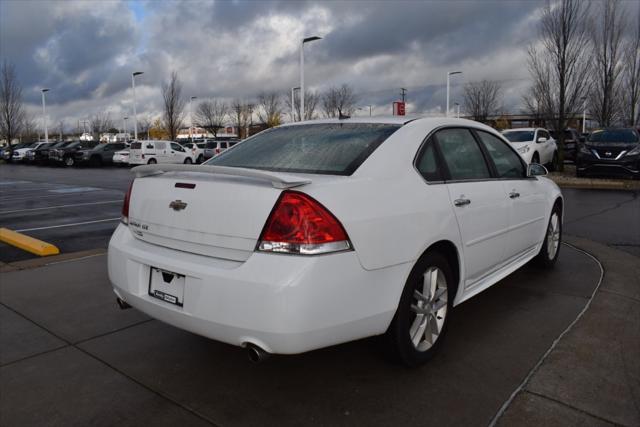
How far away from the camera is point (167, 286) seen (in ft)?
9.25

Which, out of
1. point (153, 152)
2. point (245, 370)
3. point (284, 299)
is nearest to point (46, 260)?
point (245, 370)

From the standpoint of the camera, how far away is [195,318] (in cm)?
264

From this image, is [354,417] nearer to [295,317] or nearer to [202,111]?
[295,317]

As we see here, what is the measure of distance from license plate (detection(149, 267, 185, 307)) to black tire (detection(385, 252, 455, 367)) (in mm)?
1179

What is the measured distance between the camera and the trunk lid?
2559 mm

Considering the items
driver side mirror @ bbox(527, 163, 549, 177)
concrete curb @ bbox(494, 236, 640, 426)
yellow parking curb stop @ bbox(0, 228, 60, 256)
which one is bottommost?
concrete curb @ bbox(494, 236, 640, 426)

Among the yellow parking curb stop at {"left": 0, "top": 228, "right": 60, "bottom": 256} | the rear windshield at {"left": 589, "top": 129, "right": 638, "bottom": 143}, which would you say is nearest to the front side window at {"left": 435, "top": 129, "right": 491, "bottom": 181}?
the yellow parking curb stop at {"left": 0, "top": 228, "right": 60, "bottom": 256}

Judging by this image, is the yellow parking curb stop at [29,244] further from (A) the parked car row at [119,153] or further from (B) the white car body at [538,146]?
(A) the parked car row at [119,153]

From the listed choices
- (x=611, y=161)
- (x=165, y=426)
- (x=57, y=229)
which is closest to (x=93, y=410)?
(x=165, y=426)

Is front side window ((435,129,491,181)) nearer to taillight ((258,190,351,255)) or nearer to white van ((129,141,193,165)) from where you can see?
taillight ((258,190,351,255))

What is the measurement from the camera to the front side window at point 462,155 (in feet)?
11.6

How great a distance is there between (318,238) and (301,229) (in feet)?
0.30

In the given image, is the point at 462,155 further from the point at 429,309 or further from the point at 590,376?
the point at 590,376

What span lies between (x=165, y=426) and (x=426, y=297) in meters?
1.61
